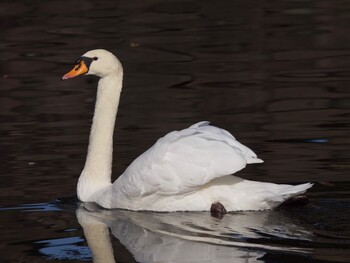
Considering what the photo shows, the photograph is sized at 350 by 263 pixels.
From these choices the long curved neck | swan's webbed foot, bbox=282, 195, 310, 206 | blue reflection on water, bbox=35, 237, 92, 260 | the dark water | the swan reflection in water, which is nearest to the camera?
the swan reflection in water

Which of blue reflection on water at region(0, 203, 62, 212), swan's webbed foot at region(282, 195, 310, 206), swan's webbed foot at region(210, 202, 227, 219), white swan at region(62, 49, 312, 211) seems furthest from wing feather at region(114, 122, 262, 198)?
blue reflection on water at region(0, 203, 62, 212)

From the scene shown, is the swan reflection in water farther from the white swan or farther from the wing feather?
the wing feather

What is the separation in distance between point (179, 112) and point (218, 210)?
3.92 m

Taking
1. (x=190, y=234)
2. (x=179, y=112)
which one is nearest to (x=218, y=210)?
(x=190, y=234)

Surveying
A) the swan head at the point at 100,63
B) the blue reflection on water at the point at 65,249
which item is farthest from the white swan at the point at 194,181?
the swan head at the point at 100,63

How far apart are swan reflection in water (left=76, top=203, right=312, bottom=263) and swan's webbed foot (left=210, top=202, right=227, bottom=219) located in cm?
4

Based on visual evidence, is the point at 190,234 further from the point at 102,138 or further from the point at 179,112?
the point at 179,112

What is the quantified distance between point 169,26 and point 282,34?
6.53ft

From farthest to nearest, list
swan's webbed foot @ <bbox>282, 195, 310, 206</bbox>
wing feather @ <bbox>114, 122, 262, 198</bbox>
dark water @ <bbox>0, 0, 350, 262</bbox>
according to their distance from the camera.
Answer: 1. swan's webbed foot @ <bbox>282, 195, 310, 206</bbox>
2. wing feather @ <bbox>114, 122, 262, 198</bbox>
3. dark water @ <bbox>0, 0, 350, 262</bbox>

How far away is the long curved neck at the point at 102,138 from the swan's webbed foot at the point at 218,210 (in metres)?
1.27

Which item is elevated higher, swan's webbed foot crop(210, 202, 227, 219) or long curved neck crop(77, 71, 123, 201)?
long curved neck crop(77, 71, 123, 201)

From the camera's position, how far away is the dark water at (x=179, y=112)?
8.23 meters

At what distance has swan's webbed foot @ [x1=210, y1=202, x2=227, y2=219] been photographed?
8844mm

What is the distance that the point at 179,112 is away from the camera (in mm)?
12688
